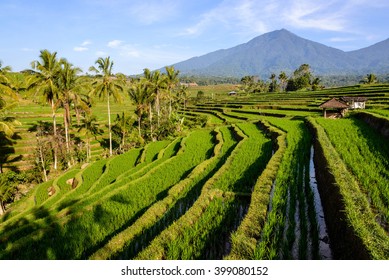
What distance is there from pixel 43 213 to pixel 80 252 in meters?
5.53

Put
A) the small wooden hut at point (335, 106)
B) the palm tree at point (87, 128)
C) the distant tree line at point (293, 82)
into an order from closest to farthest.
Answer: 1. the small wooden hut at point (335, 106)
2. the palm tree at point (87, 128)
3. the distant tree line at point (293, 82)

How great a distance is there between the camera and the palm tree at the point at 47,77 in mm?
22047

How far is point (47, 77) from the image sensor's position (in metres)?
22.6

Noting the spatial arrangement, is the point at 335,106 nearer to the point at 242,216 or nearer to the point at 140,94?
the point at 140,94

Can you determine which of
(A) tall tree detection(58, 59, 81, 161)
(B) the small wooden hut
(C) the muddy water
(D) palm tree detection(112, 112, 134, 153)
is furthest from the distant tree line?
(C) the muddy water

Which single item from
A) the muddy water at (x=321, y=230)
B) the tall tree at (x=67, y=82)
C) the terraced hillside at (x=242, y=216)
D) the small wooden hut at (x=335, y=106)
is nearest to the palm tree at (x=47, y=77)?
the tall tree at (x=67, y=82)

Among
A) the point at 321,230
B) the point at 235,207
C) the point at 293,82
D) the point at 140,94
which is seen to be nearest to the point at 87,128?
the point at 140,94

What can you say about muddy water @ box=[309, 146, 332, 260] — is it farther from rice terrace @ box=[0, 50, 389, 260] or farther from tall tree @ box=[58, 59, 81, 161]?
tall tree @ box=[58, 59, 81, 161]

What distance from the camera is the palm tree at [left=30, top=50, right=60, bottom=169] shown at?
22.0 meters

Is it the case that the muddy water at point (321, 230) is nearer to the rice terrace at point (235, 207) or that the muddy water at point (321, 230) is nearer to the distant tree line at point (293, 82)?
the rice terrace at point (235, 207)

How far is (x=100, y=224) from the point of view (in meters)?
7.51

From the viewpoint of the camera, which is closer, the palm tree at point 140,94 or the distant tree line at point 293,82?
the palm tree at point 140,94

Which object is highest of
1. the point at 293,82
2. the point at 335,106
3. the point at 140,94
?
the point at 293,82

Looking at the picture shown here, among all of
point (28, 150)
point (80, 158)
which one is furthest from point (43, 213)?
point (28, 150)
